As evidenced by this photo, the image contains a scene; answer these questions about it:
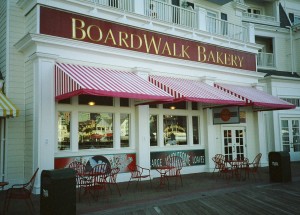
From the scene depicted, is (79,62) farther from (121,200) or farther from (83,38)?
(121,200)

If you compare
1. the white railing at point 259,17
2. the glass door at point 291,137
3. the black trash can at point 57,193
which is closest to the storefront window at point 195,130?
the glass door at point 291,137

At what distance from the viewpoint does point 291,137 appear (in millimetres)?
17859

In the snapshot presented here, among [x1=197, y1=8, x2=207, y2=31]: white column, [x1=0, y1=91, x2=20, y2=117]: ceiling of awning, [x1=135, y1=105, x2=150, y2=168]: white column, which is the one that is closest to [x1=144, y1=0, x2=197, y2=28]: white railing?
[x1=197, y1=8, x2=207, y2=31]: white column

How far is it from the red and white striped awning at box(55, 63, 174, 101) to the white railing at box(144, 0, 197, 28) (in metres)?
3.32

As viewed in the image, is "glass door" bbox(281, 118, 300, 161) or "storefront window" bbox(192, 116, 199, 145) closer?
"storefront window" bbox(192, 116, 199, 145)

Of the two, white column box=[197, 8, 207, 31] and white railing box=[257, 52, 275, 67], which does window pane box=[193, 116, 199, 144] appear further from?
white railing box=[257, 52, 275, 67]

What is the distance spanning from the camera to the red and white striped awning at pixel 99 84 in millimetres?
8469

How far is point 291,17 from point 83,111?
55.6 ft

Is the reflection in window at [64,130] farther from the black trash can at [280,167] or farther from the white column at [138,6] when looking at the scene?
the black trash can at [280,167]

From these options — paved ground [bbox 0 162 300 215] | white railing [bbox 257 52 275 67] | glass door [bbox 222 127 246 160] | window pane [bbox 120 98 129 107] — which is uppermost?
white railing [bbox 257 52 275 67]

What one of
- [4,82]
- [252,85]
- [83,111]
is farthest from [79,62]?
[252,85]

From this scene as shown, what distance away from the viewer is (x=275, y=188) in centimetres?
968

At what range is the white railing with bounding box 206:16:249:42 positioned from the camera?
49.0 feet

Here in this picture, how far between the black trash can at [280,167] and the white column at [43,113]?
23.9 feet
